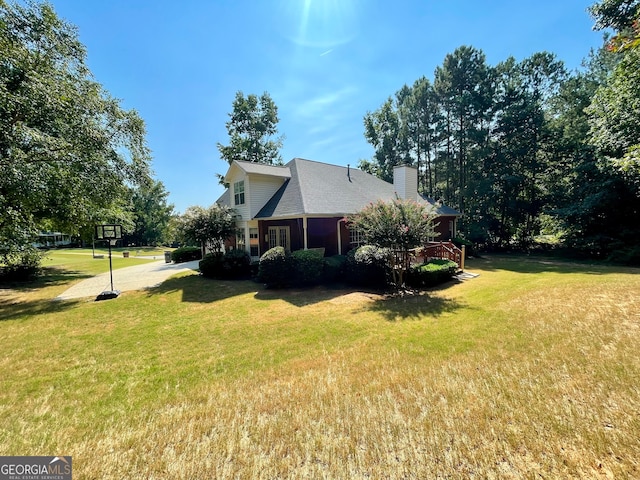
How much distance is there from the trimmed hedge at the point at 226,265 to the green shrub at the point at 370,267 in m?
5.80

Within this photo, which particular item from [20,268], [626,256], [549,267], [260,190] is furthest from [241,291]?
[626,256]

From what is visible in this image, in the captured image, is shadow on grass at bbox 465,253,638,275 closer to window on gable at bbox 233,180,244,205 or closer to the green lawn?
the green lawn

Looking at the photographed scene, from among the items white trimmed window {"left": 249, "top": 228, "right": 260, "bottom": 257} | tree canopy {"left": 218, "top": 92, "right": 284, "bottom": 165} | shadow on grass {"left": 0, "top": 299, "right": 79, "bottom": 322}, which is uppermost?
tree canopy {"left": 218, "top": 92, "right": 284, "bottom": 165}

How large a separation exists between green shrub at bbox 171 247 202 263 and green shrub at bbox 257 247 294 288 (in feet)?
45.9

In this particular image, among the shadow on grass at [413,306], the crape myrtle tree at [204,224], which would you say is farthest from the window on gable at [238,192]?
the shadow on grass at [413,306]

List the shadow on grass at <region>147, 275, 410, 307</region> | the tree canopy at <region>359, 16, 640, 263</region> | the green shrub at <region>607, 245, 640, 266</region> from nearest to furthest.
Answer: the shadow on grass at <region>147, 275, 410, 307</region>, the green shrub at <region>607, 245, 640, 266</region>, the tree canopy at <region>359, 16, 640, 263</region>

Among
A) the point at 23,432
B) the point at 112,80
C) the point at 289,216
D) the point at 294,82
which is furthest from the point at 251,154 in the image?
the point at 23,432

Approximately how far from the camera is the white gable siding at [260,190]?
14289mm

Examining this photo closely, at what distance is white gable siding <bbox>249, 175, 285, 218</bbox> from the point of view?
14289 millimetres

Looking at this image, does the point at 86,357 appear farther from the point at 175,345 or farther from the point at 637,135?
the point at 637,135

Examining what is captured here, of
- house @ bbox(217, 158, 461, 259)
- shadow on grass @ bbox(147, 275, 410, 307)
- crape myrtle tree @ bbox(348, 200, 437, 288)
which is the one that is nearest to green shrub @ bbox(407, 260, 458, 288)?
crape myrtle tree @ bbox(348, 200, 437, 288)

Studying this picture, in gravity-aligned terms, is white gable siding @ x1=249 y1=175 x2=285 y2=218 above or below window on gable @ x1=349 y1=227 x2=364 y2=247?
above

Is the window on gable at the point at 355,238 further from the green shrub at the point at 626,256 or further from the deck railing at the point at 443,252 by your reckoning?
the green shrub at the point at 626,256

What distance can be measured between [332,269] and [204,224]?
7.03m
